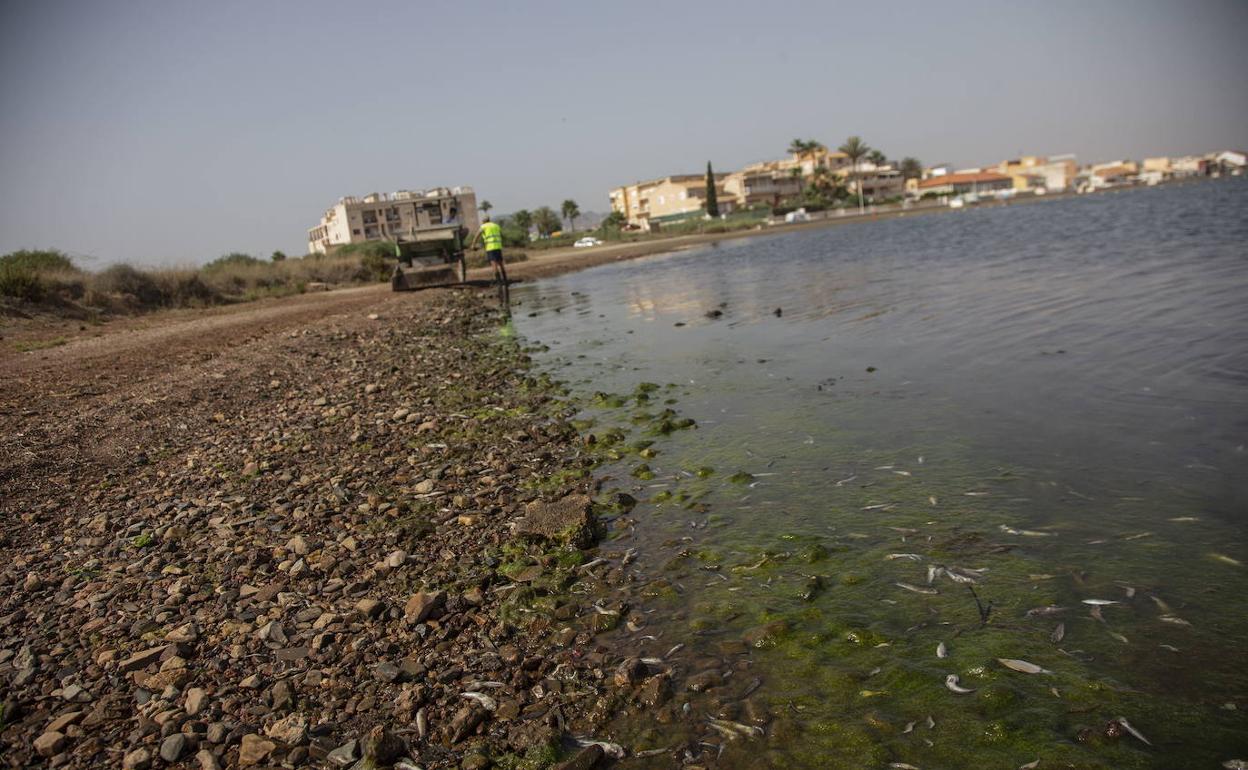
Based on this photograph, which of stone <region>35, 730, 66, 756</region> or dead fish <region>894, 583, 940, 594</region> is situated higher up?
stone <region>35, 730, 66, 756</region>

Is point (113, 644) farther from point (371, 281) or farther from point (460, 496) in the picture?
point (371, 281)

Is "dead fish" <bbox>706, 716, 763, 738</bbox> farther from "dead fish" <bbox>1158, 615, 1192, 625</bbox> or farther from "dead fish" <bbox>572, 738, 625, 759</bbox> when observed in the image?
"dead fish" <bbox>1158, 615, 1192, 625</bbox>

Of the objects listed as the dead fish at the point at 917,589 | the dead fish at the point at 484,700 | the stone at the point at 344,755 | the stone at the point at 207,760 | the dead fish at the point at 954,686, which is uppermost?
→ the stone at the point at 207,760

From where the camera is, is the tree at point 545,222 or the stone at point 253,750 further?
the tree at point 545,222

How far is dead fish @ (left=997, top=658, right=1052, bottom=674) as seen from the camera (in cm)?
356

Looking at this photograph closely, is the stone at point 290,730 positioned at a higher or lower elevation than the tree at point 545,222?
lower

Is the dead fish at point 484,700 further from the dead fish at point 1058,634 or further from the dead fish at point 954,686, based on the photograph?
the dead fish at point 1058,634

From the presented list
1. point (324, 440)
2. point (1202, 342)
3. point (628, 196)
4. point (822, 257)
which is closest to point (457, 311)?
point (324, 440)

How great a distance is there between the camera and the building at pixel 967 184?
14600cm

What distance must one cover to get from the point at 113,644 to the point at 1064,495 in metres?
6.68

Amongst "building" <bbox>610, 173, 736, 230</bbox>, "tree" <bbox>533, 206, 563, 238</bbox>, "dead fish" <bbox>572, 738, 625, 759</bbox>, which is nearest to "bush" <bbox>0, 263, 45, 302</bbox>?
"dead fish" <bbox>572, 738, 625, 759</bbox>

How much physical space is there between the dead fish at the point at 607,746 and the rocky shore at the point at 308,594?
0.04 feet

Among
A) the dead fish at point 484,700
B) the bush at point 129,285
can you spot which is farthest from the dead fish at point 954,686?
the bush at point 129,285

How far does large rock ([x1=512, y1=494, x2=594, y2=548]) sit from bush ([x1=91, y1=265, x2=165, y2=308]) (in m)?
26.4
